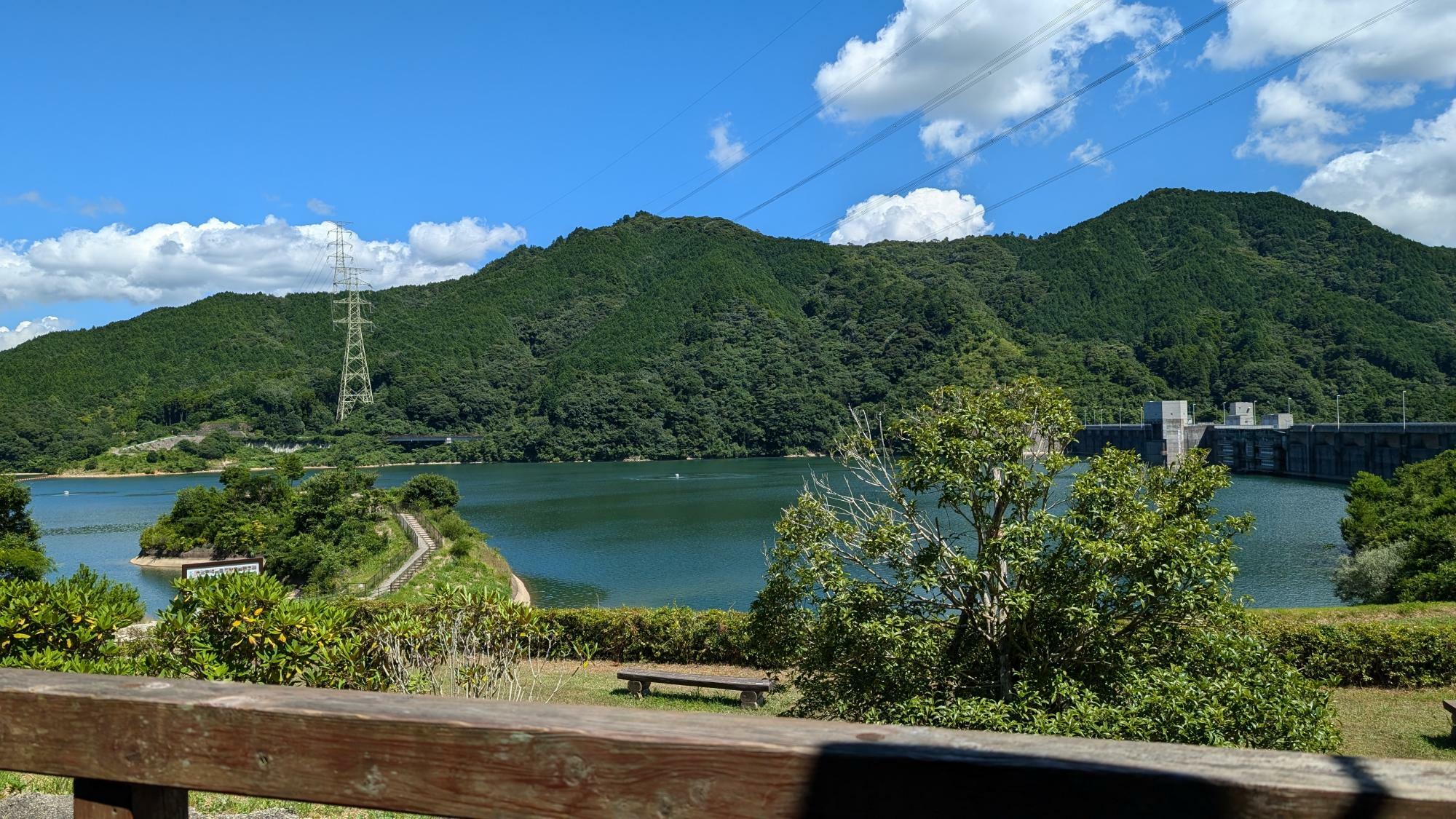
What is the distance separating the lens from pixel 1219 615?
21.7ft

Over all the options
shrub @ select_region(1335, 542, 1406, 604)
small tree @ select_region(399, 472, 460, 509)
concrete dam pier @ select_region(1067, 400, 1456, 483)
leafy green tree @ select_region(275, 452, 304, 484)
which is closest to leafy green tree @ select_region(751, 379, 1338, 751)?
shrub @ select_region(1335, 542, 1406, 604)

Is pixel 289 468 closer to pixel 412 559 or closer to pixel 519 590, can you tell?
pixel 412 559

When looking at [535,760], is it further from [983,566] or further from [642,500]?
[642,500]

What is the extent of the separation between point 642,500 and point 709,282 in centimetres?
7180

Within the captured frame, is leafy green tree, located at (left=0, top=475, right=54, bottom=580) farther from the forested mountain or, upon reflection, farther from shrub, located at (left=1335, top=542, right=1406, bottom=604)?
the forested mountain

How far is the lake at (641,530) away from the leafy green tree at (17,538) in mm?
3166

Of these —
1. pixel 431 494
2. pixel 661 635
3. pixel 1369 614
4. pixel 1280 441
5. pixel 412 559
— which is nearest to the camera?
pixel 1369 614

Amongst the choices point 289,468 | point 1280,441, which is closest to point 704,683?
point 289,468

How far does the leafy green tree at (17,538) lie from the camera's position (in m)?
19.9

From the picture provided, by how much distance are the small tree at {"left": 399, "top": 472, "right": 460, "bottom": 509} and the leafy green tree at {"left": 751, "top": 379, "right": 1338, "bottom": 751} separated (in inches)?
1196

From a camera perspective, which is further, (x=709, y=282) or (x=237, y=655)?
(x=709, y=282)

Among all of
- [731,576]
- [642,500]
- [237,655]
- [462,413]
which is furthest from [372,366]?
[237,655]

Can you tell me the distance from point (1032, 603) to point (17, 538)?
81.0 ft

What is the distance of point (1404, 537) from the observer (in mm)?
21188
